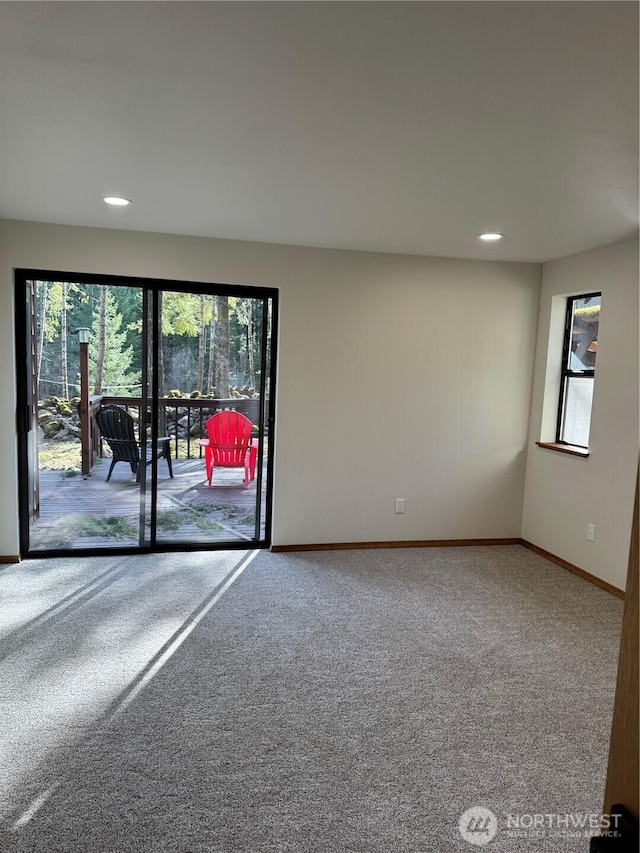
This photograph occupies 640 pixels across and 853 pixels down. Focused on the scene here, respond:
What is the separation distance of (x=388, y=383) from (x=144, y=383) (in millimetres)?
1894

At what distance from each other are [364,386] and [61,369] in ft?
7.46

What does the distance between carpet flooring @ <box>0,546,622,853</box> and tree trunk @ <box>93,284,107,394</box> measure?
52.8 inches

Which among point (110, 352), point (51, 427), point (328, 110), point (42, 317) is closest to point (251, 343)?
point (110, 352)

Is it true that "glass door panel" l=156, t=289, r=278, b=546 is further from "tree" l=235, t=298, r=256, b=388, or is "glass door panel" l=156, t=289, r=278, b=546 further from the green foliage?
the green foliage

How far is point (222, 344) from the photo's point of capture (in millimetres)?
4406

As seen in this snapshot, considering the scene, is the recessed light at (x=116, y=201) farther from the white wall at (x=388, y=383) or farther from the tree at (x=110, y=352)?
the tree at (x=110, y=352)

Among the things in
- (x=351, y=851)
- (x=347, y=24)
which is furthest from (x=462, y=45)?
(x=351, y=851)

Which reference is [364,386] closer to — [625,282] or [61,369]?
[625,282]

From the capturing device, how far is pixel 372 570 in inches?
167

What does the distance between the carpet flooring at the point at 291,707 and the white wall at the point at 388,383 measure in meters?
0.78

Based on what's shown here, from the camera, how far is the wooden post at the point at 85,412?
13.7 ft

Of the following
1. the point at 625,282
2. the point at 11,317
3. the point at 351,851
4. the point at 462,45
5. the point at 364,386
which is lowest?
the point at 351,851

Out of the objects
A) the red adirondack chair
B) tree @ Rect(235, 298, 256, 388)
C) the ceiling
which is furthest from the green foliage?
the red adirondack chair

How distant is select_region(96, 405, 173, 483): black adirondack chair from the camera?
4.28m
